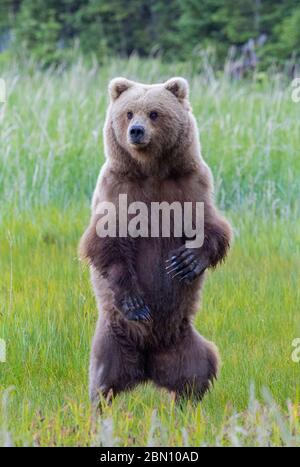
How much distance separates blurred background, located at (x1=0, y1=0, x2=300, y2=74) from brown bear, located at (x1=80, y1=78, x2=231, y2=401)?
12267 millimetres

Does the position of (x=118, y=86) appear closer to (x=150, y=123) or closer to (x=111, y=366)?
(x=150, y=123)

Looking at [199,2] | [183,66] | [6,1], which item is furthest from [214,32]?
[6,1]

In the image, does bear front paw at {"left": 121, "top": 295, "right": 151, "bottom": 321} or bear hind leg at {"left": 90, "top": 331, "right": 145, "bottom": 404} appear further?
bear hind leg at {"left": 90, "top": 331, "right": 145, "bottom": 404}

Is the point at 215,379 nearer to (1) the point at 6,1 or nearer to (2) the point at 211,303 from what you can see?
(2) the point at 211,303

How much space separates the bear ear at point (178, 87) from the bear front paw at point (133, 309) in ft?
2.74

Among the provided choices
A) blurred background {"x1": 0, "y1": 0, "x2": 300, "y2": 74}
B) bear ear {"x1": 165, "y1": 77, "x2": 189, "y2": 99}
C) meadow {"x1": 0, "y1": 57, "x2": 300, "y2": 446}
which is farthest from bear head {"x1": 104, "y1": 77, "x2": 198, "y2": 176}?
blurred background {"x1": 0, "y1": 0, "x2": 300, "y2": 74}

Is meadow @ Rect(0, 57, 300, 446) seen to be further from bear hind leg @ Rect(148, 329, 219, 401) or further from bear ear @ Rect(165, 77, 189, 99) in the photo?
bear ear @ Rect(165, 77, 189, 99)

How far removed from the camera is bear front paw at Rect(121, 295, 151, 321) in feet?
12.5

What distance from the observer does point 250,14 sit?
17391 millimetres

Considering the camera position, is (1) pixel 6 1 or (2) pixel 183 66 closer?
(2) pixel 183 66

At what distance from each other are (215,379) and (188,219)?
29.3 inches

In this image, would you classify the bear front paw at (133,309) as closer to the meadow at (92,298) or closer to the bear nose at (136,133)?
the meadow at (92,298)

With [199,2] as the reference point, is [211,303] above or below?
below

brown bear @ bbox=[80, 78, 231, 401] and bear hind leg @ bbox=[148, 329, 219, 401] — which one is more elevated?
brown bear @ bbox=[80, 78, 231, 401]
